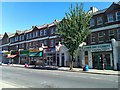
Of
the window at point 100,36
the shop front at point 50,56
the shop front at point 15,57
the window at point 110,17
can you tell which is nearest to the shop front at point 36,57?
the shop front at point 50,56

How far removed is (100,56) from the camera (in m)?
30.1

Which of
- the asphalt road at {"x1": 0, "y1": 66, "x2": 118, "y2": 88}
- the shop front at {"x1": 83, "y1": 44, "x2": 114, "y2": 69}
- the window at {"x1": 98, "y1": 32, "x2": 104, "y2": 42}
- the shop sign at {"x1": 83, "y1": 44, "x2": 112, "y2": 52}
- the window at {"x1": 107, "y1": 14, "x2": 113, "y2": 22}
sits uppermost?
Result: the window at {"x1": 107, "y1": 14, "x2": 113, "y2": 22}

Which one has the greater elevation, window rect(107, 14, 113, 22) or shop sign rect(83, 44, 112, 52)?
window rect(107, 14, 113, 22)

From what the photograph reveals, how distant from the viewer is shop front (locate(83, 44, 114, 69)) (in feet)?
93.1

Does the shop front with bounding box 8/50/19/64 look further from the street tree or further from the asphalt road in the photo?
the asphalt road

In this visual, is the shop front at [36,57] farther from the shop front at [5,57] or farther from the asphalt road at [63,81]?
the asphalt road at [63,81]

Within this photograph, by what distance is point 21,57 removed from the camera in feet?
170

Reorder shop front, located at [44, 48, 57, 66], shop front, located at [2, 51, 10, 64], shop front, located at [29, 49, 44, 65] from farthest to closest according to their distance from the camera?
shop front, located at [2, 51, 10, 64]
shop front, located at [29, 49, 44, 65]
shop front, located at [44, 48, 57, 66]

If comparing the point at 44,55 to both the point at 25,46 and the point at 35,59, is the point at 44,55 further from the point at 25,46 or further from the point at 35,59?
the point at 25,46

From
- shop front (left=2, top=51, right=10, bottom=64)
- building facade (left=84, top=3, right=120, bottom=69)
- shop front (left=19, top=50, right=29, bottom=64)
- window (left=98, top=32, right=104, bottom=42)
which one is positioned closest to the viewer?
building facade (left=84, top=3, right=120, bottom=69)

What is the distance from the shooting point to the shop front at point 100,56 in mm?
28373

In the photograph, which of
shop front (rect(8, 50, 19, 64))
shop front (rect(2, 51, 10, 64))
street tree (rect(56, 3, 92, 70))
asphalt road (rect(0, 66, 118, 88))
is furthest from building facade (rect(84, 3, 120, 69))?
shop front (rect(2, 51, 10, 64))

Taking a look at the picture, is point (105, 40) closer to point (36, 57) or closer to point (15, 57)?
point (36, 57)

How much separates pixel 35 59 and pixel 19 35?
41.7 feet
